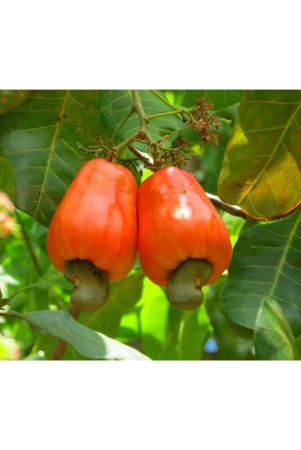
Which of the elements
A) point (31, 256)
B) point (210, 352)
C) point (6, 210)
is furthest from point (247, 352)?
point (6, 210)

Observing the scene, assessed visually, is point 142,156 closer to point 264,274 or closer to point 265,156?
point 265,156

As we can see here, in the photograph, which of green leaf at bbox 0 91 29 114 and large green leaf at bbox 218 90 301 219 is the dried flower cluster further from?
green leaf at bbox 0 91 29 114

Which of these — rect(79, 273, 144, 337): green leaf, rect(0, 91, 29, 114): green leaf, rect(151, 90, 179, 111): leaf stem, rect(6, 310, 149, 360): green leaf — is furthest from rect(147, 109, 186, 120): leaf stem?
rect(79, 273, 144, 337): green leaf

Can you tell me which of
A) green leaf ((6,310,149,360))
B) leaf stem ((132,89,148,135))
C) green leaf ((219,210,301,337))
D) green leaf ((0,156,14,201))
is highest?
leaf stem ((132,89,148,135))

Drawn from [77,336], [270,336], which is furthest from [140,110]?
[270,336]

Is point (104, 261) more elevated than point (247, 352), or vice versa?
point (104, 261)

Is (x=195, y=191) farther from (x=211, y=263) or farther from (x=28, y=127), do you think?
(x=28, y=127)
